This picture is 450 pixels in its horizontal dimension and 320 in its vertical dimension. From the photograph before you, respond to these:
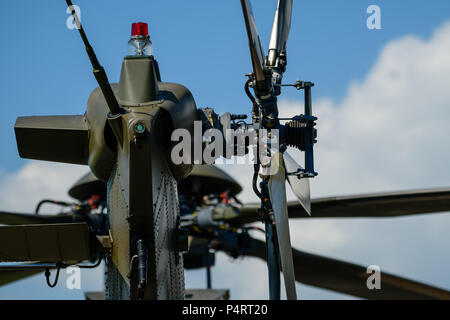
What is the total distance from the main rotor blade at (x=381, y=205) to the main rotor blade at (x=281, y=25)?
191 inches

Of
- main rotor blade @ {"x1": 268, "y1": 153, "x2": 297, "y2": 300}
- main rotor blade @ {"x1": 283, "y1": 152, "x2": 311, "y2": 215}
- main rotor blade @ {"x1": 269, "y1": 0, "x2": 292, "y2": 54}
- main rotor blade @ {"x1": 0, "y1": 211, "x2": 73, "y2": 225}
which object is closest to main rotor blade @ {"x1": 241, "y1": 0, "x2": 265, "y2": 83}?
main rotor blade @ {"x1": 269, "y1": 0, "x2": 292, "y2": 54}

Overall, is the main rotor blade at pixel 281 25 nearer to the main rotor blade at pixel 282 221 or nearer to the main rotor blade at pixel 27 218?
the main rotor blade at pixel 282 221

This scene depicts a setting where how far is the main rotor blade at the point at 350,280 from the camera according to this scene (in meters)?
16.2

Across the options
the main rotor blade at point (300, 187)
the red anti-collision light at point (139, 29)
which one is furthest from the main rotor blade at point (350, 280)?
the red anti-collision light at point (139, 29)

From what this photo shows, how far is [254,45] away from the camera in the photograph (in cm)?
958

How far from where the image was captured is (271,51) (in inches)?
436

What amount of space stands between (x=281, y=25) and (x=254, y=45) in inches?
73.9

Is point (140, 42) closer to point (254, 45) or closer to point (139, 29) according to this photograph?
point (139, 29)

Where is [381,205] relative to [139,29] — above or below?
below

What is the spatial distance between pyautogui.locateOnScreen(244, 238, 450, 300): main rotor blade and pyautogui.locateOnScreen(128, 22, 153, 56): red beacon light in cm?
804

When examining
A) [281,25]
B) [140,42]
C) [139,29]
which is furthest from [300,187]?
[139,29]

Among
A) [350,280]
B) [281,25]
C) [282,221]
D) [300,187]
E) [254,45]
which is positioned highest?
[281,25]

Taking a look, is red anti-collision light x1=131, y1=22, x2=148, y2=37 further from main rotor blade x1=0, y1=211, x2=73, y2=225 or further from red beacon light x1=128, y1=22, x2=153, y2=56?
main rotor blade x1=0, y1=211, x2=73, y2=225

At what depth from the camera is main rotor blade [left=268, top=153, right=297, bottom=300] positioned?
9102 millimetres
